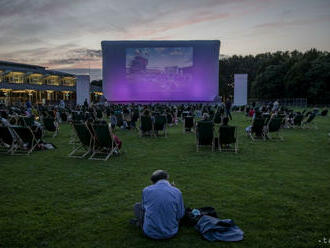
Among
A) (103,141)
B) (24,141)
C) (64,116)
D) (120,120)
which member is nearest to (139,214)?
(103,141)

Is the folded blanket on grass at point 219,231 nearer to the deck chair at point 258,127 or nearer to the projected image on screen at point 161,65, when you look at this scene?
the deck chair at point 258,127

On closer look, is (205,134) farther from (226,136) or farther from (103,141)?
(103,141)

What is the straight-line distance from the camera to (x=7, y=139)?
279 inches

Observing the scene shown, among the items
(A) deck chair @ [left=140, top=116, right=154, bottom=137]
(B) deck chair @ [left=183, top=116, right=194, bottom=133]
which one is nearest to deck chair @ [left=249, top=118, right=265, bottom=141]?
(B) deck chair @ [left=183, top=116, right=194, bottom=133]

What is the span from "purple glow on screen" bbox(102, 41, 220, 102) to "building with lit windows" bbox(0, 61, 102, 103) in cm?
1059

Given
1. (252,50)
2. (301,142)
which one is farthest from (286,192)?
(252,50)

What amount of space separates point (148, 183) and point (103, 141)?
241 cm

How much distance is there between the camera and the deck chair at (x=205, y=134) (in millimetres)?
7012

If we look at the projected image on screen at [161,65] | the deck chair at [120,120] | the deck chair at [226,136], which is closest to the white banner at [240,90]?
the projected image on screen at [161,65]

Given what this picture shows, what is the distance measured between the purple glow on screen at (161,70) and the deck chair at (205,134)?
72.9 feet

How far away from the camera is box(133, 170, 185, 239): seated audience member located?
2.41 metres

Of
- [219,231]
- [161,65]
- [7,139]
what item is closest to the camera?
[219,231]

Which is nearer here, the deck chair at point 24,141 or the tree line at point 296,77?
the deck chair at point 24,141

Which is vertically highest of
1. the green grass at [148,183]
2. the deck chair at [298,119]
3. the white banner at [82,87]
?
the white banner at [82,87]
